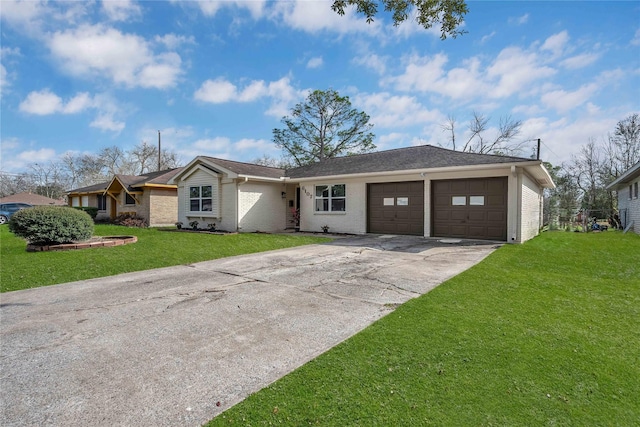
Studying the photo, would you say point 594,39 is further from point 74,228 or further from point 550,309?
point 74,228

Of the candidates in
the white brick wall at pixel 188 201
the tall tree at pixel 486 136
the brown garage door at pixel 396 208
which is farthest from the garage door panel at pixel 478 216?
the tall tree at pixel 486 136

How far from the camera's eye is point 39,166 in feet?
153

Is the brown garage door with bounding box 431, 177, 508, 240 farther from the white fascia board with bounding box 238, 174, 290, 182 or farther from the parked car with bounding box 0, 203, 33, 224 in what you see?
the parked car with bounding box 0, 203, 33, 224

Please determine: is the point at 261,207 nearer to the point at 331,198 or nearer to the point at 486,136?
the point at 331,198

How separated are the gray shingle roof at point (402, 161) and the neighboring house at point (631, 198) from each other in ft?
26.3

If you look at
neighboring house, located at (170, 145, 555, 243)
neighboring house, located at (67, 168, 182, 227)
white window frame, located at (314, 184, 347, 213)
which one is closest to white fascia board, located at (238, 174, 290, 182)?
neighboring house, located at (170, 145, 555, 243)

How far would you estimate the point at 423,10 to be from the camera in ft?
16.1

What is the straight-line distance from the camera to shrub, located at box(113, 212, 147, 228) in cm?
1892

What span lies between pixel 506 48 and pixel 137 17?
12.6 metres

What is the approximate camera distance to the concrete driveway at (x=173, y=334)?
2225 mm

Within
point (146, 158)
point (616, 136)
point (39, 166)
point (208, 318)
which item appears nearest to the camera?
point (208, 318)

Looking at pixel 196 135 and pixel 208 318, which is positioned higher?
pixel 196 135

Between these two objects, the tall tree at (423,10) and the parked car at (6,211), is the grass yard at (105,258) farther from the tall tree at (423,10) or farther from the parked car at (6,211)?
the parked car at (6,211)

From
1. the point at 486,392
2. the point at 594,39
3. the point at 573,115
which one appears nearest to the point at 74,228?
the point at 486,392
